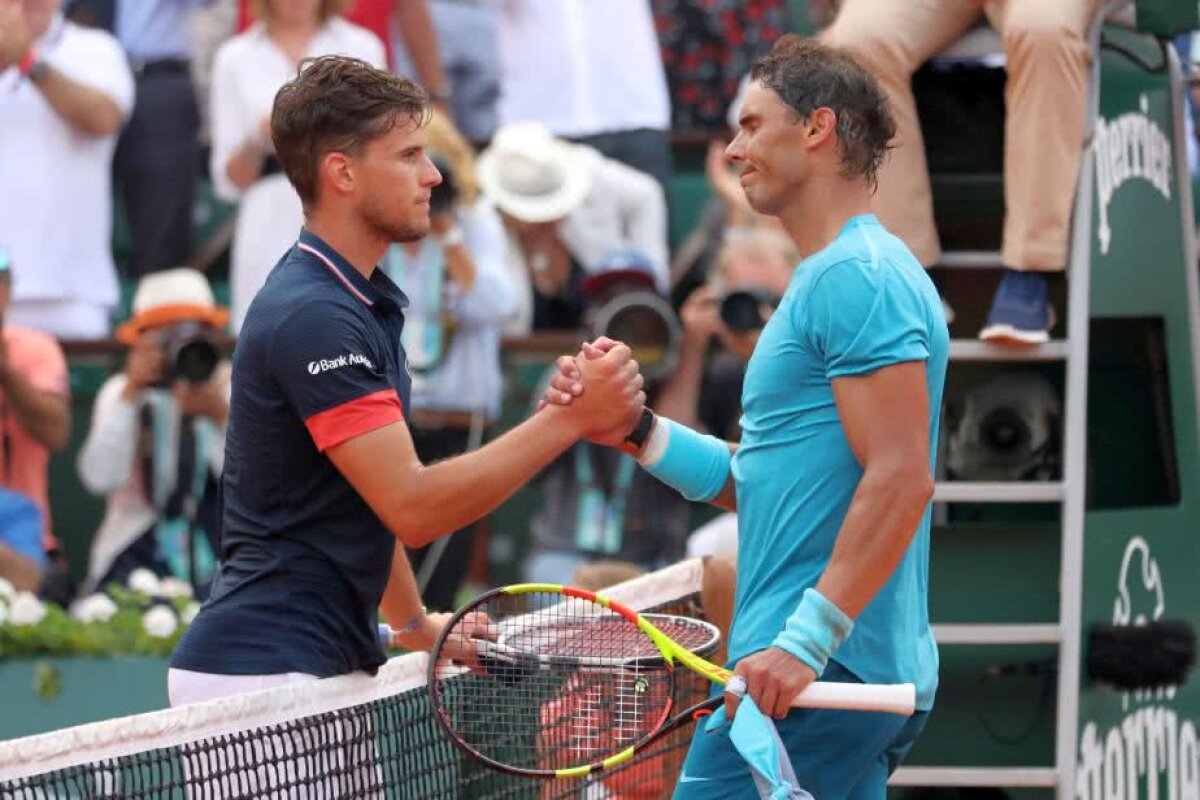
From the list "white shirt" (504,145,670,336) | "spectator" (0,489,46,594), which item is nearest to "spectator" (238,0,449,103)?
"white shirt" (504,145,670,336)

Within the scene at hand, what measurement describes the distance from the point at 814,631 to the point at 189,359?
4868 millimetres

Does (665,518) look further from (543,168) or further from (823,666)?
(823,666)

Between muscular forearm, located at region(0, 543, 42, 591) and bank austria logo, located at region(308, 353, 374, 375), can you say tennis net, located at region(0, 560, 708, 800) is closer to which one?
bank austria logo, located at region(308, 353, 374, 375)

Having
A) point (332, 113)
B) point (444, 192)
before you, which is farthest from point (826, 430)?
point (444, 192)

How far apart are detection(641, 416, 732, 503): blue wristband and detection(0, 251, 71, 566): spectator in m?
4.28

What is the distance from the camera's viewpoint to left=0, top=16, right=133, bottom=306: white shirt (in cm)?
913

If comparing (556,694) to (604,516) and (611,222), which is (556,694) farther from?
(611,222)

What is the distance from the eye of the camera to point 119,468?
819cm

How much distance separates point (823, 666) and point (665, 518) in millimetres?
4461

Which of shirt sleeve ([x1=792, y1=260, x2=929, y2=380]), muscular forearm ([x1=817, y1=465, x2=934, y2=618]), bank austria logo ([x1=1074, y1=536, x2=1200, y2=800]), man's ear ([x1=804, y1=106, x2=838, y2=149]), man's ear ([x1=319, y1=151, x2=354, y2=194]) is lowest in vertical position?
bank austria logo ([x1=1074, y1=536, x2=1200, y2=800])

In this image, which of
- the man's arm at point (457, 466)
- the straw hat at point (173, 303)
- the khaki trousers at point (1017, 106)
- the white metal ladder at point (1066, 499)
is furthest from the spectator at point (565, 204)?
the man's arm at point (457, 466)

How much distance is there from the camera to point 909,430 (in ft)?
12.0

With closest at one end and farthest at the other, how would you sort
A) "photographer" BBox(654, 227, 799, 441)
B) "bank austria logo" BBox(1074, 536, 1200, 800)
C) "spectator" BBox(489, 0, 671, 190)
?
"bank austria logo" BBox(1074, 536, 1200, 800)
"photographer" BBox(654, 227, 799, 441)
"spectator" BBox(489, 0, 671, 190)

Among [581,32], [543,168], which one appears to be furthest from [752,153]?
[581,32]
